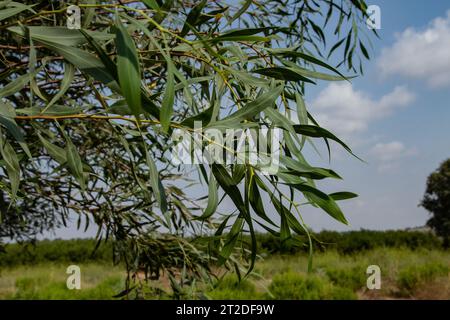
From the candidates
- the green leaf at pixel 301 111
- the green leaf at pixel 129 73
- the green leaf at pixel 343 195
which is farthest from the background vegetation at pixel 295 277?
the green leaf at pixel 129 73

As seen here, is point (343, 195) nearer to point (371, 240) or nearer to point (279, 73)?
point (279, 73)

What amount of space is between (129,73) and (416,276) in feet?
23.0

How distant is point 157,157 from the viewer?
2189 millimetres

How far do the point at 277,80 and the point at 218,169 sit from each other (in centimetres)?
31

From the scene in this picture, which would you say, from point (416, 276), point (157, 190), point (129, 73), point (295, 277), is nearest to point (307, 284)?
point (295, 277)

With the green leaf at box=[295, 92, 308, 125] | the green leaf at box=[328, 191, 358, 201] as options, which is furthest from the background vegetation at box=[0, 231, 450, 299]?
the green leaf at box=[328, 191, 358, 201]

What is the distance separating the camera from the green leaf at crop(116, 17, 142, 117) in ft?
1.90

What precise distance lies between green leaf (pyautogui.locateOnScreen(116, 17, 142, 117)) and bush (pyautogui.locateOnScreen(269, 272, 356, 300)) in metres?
5.77

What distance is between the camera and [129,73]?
58cm

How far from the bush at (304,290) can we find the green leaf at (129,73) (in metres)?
5.77

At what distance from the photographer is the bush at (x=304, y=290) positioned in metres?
A: 6.23

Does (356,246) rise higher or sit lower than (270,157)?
lower

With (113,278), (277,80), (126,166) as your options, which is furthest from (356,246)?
(277,80)
